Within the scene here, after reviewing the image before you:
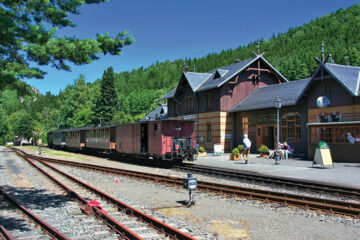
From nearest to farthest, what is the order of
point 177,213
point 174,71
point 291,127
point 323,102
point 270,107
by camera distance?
point 177,213, point 323,102, point 291,127, point 270,107, point 174,71

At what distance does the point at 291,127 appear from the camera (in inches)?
1080


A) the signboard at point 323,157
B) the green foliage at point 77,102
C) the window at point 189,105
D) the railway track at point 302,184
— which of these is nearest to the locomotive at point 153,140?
the railway track at point 302,184

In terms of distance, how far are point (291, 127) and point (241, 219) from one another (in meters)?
20.3

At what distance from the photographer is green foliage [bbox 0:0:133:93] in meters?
6.89

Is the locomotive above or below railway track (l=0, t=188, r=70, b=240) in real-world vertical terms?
above

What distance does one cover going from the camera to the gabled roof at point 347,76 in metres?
21.7

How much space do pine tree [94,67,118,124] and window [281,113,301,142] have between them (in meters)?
58.8

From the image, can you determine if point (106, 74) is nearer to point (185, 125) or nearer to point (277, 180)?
point (185, 125)

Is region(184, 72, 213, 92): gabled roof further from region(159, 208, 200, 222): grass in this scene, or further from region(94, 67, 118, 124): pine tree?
region(94, 67, 118, 124): pine tree

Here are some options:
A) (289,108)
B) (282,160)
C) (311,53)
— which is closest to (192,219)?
(282,160)

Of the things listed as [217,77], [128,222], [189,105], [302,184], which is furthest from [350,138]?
[189,105]

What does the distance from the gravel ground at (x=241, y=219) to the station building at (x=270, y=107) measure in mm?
13186

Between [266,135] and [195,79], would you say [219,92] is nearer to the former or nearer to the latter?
[195,79]

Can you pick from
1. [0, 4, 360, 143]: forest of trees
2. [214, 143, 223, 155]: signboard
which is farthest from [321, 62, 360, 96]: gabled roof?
[0, 4, 360, 143]: forest of trees
